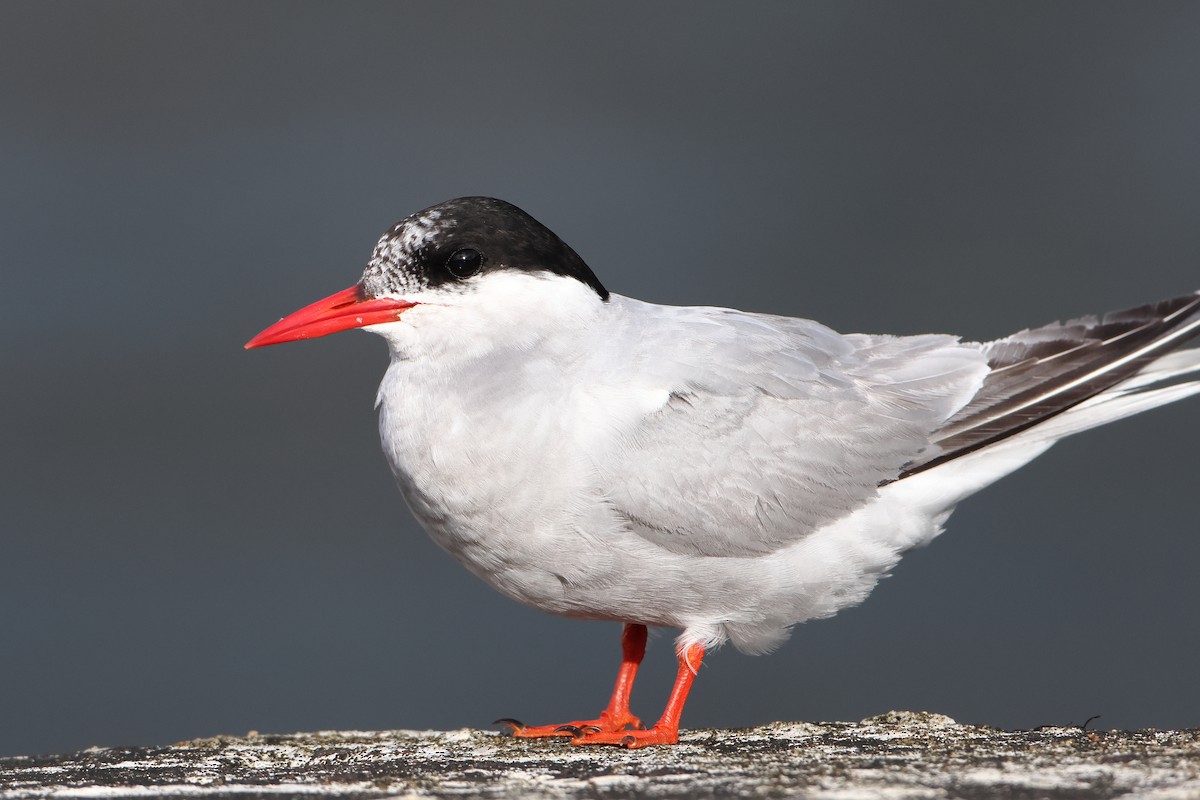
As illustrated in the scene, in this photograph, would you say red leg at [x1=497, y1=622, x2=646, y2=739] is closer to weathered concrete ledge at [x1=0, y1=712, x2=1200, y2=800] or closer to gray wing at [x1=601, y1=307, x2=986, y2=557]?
weathered concrete ledge at [x1=0, y1=712, x2=1200, y2=800]

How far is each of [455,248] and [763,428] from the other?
1.13m

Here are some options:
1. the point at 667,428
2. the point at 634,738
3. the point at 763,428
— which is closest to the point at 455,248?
the point at 667,428

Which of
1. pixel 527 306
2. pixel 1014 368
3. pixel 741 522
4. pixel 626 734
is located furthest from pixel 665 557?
pixel 1014 368

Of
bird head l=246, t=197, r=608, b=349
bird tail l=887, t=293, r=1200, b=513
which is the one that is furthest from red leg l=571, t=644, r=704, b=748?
bird head l=246, t=197, r=608, b=349

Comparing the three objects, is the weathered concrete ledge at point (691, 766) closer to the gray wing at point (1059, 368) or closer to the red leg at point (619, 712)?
the red leg at point (619, 712)

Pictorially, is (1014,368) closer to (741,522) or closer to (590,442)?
(741,522)

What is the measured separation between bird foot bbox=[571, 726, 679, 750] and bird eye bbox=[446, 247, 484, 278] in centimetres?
149

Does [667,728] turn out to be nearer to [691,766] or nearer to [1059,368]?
[691,766]

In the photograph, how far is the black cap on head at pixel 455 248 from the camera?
3844 mm

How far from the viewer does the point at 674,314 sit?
425cm

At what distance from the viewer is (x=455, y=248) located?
12.6 ft

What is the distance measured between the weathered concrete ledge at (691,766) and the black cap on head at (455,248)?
1.45 meters

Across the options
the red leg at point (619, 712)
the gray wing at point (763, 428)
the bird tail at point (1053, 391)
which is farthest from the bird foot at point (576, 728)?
the bird tail at point (1053, 391)

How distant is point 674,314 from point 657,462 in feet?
2.25
